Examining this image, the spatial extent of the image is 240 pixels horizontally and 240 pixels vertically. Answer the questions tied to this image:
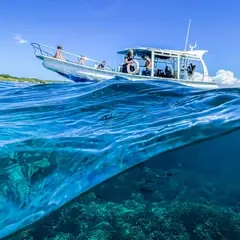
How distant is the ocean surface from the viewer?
2.32 m

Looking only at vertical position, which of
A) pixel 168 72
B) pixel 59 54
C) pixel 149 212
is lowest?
pixel 168 72

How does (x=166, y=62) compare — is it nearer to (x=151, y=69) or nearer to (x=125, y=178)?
(x=151, y=69)

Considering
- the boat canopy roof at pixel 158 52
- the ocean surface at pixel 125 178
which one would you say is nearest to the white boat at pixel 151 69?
the boat canopy roof at pixel 158 52

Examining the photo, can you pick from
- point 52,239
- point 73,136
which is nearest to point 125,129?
point 73,136

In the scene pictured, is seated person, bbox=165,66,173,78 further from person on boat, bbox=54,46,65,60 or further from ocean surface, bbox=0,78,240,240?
ocean surface, bbox=0,78,240,240

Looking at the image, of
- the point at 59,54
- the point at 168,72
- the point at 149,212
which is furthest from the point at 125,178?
the point at 168,72

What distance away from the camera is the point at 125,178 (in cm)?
264

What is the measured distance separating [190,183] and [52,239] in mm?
1100

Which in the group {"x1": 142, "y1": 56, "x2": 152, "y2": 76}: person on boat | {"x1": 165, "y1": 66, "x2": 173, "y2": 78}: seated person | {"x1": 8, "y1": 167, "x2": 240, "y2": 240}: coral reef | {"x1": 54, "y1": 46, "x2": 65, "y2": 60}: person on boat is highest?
{"x1": 8, "y1": 167, "x2": 240, "y2": 240}: coral reef

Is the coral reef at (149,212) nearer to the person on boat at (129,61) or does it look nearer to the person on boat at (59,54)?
the person on boat at (129,61)

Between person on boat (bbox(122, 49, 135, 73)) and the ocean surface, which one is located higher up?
the ocean surface

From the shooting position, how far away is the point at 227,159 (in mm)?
2926

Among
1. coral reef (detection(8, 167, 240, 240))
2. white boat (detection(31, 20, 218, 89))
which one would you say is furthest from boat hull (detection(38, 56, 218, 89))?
coral reef (detection(8, 167, 240, 240))

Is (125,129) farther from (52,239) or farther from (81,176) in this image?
(52,239)
